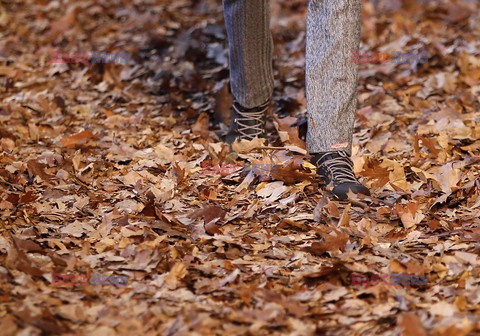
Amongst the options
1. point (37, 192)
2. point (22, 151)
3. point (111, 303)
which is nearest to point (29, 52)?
point (22, 151)

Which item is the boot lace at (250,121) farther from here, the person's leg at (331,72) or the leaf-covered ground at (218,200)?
the person's leg at (331,72)

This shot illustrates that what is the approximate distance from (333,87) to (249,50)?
56 centimetres

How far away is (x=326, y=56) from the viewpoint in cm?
299

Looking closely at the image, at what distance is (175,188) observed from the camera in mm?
3109

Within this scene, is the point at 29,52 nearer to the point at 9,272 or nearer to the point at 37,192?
the point at 37,192

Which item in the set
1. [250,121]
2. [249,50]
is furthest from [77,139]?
[249,50]

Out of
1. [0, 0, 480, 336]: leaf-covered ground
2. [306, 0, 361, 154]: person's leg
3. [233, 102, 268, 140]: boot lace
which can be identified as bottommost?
[0, 0, 480, 336]: leaf-covered ground

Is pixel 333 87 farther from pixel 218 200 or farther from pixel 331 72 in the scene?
pixel 218 200

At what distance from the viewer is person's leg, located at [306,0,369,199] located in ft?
9.59

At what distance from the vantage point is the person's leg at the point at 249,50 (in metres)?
3.29

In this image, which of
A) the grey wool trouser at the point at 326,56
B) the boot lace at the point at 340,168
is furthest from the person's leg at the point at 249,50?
the boot lace at the point at 340,168

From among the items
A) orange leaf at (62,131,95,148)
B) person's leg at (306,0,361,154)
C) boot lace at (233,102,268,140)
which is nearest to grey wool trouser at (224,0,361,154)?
person's leg at (306,0,361,154)

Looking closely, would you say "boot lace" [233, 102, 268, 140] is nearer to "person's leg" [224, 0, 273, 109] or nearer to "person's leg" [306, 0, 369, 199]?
"person's leg" [224, 0, 273, 109]

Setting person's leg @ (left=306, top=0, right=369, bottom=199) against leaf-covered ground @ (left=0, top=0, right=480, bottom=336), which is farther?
person's leg @ (left=306, top=0, right=369, bottom=199)
